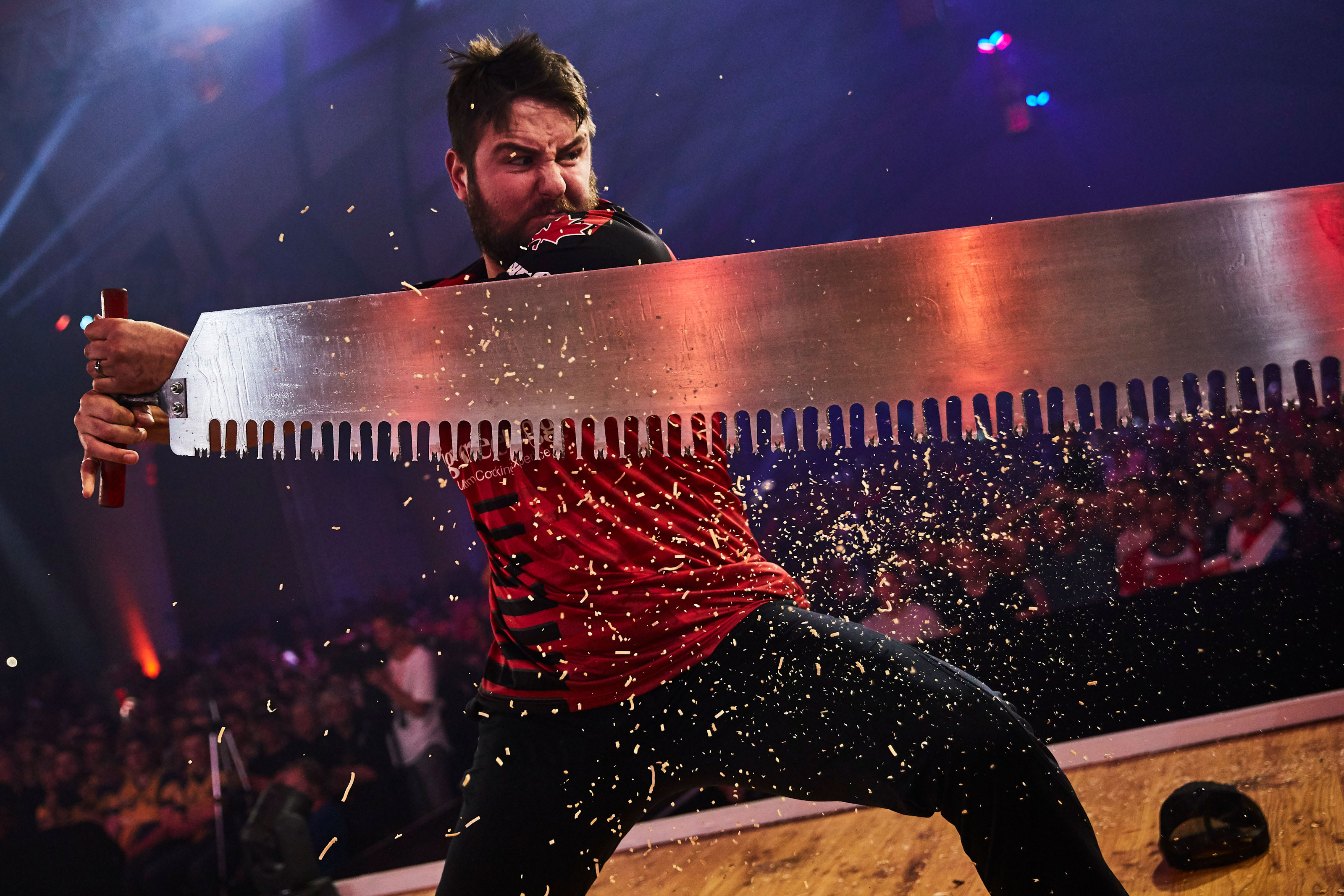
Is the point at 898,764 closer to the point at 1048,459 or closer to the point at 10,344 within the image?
the point at 1048,459

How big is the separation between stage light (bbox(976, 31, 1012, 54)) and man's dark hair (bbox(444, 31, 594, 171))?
2.60 meters

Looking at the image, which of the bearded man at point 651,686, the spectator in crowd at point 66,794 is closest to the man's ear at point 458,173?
the bearded man at point 651,686

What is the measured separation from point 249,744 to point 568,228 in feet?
10.7

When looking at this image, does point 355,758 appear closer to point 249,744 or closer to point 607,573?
point 249,744

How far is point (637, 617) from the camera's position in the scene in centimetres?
120

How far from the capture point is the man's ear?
1.50m

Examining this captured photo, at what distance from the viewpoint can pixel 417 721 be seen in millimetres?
3562

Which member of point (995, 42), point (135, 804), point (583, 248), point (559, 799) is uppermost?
point (995, 42)

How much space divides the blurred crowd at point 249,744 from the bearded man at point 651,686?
247cm

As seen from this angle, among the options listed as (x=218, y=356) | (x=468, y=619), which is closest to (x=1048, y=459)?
(x=468, y=619)

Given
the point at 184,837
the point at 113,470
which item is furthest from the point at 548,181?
the point at 184,837

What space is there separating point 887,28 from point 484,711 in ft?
10.9

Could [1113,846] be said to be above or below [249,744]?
below

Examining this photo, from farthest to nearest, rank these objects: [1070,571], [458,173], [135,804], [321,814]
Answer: [135,804] < [321,814] < [1070,571] < [458,173]
